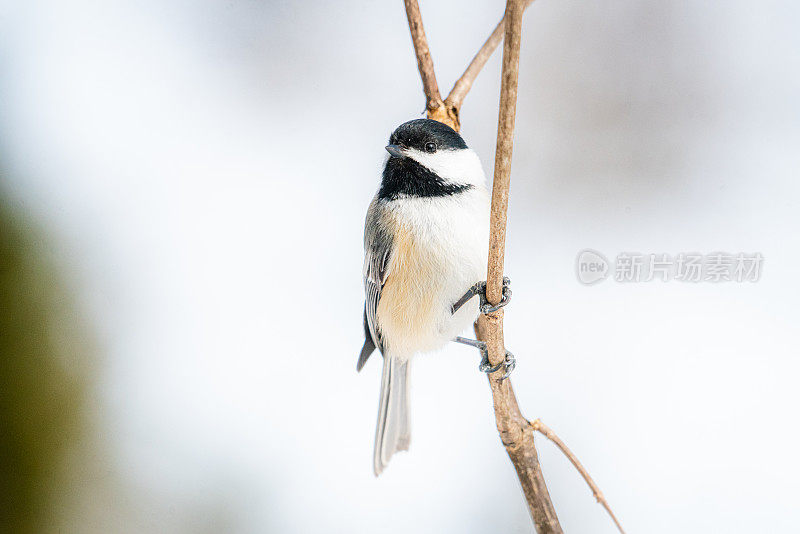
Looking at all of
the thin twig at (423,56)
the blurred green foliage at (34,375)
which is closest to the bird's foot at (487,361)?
the thin twig at (423,56)

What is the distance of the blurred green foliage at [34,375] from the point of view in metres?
1.34

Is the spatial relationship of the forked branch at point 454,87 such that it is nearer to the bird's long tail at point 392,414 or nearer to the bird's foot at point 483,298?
the bird's foot at point 483,298

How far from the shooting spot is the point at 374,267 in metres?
1.12

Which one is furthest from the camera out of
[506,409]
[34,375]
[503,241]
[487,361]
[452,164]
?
[34,375]

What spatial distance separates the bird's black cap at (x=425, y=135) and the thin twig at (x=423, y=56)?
0.11ft

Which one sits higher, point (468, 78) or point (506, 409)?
point (468, 78)

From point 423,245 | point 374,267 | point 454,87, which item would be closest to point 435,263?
point 423,245

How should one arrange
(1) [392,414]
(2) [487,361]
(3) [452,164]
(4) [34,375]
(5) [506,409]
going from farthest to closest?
(4) [34,375], (1) [392,414], (3) [452,164], (2) [487,361], (5) [506,409]

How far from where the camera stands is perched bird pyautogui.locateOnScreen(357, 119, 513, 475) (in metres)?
1.01

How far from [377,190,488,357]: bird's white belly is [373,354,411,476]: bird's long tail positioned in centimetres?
13

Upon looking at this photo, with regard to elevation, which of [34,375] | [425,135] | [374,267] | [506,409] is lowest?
[34,375]

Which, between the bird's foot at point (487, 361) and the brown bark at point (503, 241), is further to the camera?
the bird's foot at point (487, 361)

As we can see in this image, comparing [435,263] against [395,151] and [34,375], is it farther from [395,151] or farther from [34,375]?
[34,375]

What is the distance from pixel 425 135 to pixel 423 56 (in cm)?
13
